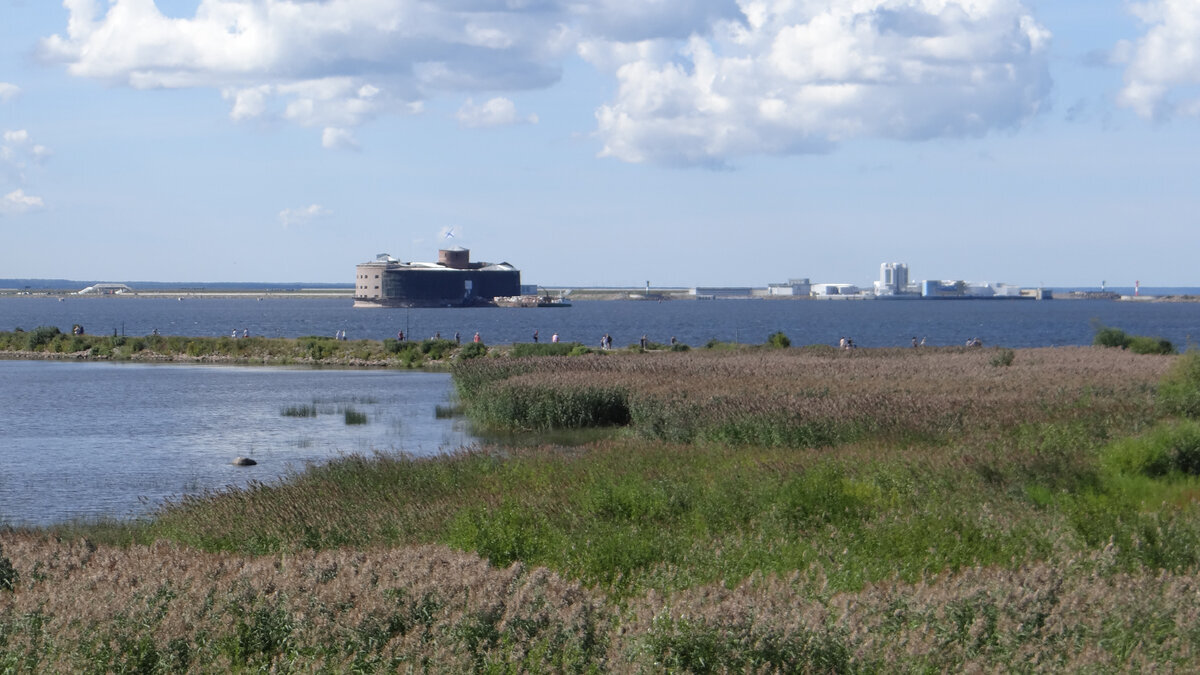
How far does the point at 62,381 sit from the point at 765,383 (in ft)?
110

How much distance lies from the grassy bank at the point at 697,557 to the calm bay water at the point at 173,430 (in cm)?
437

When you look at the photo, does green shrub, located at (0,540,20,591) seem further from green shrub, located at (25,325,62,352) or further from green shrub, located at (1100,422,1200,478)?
green shrub, located at (25,325,62,352)

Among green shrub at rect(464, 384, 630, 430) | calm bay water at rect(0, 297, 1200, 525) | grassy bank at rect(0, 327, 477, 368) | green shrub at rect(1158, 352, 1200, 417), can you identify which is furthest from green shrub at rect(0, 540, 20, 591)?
grassy bank at rect(0, 327, 477, 368)

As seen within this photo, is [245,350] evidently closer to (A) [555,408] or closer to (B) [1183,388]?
(A) [555,408]

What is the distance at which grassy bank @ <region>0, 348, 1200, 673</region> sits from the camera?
8.13m

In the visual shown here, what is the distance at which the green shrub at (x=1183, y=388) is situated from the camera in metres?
24.1

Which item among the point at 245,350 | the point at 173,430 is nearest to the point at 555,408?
the point at 173,430

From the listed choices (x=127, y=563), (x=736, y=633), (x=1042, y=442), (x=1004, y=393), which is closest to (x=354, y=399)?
(x=1004, y=393)

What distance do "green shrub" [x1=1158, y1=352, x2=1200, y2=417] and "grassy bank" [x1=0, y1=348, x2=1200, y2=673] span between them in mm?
155

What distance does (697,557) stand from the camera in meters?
12.0

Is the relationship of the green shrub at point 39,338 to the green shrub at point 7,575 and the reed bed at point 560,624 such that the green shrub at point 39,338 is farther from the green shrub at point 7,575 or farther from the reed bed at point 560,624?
the reed bed at point 560,624

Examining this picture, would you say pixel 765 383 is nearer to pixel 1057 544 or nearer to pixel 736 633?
pixel 1057 544

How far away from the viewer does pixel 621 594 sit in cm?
1073

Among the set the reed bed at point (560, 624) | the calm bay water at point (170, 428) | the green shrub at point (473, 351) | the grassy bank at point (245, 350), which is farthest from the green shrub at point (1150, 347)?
the reed bed at point (560, 624)
